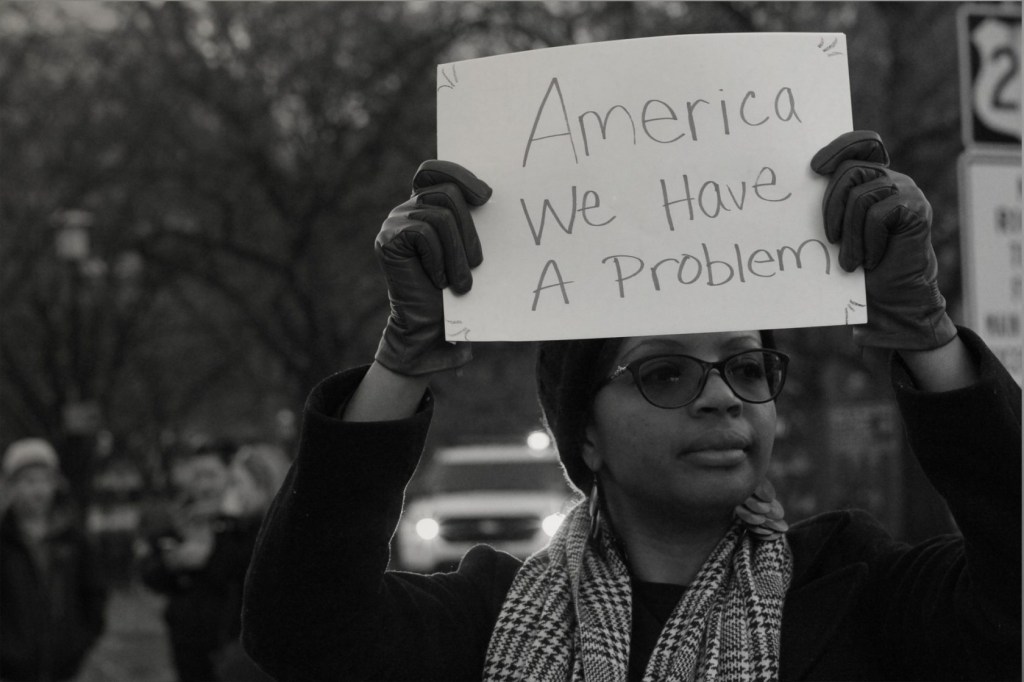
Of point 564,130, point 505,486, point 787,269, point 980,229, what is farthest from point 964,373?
point 505,486

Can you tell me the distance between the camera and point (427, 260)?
6.95 ft

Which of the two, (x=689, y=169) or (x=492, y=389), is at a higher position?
(x=689, y=169)

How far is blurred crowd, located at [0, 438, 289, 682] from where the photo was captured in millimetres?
6070

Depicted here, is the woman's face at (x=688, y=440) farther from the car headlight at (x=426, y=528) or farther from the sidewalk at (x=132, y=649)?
the car headlight at (x=426, y=528)

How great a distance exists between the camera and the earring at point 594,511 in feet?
8.10

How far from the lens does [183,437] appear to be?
39.8 metres

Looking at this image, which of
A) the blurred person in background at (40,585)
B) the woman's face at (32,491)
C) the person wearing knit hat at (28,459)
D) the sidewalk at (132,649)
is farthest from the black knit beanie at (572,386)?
the sidewalk at (132,649)

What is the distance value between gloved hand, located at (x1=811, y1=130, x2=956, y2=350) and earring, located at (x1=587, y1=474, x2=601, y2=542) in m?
0.58

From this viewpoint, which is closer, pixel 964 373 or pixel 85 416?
pixel 964 373

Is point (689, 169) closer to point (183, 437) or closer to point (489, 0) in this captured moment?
point (489, 0)

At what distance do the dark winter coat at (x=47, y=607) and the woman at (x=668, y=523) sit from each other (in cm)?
436

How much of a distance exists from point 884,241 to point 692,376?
38 centimetres

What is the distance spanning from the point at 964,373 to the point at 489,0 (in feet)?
44.9

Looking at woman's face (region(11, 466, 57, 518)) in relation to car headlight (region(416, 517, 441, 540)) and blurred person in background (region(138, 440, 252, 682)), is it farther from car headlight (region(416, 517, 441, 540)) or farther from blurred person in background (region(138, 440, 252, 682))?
car headlight (region(416, 517, 441, 540))
